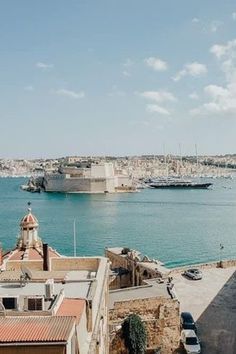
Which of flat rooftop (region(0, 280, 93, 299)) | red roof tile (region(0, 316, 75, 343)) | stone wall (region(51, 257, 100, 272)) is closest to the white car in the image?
stone wall (region(51, 257, 100, 272))

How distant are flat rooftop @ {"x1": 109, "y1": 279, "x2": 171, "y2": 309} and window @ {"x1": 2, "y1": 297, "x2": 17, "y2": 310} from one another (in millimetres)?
8077

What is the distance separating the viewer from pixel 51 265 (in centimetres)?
1509

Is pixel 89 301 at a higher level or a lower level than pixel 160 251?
higher

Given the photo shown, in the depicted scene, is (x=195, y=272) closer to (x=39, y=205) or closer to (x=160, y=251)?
(x=160, y=251)

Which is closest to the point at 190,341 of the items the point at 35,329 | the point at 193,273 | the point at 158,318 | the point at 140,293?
the point at 158,318

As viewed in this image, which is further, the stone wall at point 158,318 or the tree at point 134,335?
the stone wall at point 158,318

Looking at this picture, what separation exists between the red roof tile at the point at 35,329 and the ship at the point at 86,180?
11500 centimetres

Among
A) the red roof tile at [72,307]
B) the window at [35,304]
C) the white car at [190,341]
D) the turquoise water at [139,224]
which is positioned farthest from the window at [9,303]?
the turquoise water at [139,224]

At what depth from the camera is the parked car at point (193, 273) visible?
87.2 ft

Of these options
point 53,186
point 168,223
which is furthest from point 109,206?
point 53,186

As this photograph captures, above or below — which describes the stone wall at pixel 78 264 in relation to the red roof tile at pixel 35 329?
below

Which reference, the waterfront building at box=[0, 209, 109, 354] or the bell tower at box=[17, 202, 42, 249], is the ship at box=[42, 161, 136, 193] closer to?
the bell tower at box=[17, 202, 42, 249]

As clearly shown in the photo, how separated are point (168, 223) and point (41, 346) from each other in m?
61.6

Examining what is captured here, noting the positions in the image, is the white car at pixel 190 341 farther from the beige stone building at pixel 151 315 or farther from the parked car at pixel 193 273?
the parked car at pixel 193 273
